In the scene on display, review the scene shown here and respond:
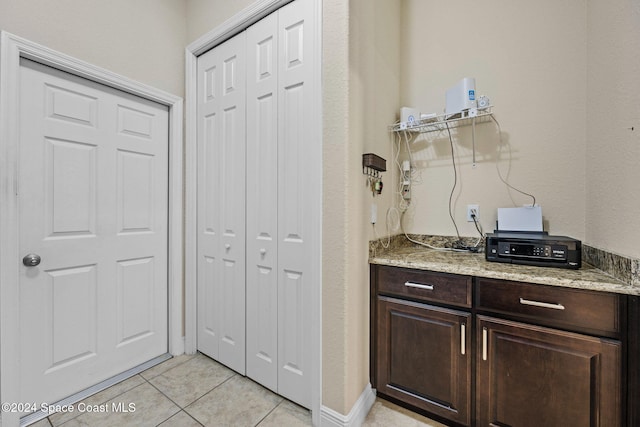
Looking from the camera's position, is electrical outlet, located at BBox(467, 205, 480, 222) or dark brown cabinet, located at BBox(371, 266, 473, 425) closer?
dark brown cabinet, located at BBox(371, 266, 473, 425)

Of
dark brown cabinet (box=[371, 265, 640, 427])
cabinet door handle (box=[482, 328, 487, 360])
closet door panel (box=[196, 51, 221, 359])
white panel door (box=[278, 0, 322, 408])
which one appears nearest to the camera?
dark brown cabinet (box=[371, 265, 640, 427])

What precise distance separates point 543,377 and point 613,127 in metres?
1.21

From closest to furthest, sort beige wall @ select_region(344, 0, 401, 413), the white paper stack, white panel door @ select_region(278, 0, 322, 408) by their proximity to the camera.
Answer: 1. beige wall @ select_region(344, 0, 401, 413)
2. white panel door @ select_region(278, 0, 322, 408)
3. the white paper stack

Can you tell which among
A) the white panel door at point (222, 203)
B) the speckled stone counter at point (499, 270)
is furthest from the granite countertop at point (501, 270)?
the white panel door at point (222, 203)

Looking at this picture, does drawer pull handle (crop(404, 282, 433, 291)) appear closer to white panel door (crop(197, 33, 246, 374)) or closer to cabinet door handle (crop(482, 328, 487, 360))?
cabinet door handle (crop(482, 328, 487, 360))

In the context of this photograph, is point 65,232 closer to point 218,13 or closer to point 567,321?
point 218,13

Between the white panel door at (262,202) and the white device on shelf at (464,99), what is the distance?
1.16 metres

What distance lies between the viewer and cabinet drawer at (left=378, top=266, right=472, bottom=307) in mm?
1287

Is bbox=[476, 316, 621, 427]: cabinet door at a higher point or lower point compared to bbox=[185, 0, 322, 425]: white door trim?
lower

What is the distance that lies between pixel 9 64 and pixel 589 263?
10.9ft

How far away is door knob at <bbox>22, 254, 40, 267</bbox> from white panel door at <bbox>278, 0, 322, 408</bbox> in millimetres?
1381

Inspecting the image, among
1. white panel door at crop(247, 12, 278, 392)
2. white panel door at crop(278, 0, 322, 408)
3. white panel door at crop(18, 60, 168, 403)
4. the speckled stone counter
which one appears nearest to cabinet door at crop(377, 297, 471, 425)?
the speckled stone counter

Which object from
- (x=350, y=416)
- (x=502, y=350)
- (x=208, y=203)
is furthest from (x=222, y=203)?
(x=502, y=350)

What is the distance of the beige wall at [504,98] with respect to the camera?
152 cm
